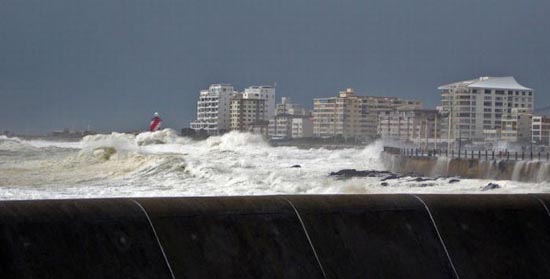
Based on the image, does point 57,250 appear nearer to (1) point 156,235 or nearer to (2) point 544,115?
(1) point 156,235

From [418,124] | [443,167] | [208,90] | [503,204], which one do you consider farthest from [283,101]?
[503,204]

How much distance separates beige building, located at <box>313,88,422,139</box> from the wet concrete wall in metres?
63.1

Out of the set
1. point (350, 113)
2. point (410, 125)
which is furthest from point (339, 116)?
point (410, 125)

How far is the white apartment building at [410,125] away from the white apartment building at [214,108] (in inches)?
414

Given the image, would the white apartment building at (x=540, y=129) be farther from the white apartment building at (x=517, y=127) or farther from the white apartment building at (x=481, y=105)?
the white apartment building at (x=481, y=105)

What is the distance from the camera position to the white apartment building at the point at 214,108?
66312mm

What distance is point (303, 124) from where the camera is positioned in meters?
75.7

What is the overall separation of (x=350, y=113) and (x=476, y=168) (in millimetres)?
43881

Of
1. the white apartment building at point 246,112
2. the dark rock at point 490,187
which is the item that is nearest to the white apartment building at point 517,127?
the white apartment building at point 246,112

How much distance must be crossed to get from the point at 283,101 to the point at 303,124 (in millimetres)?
4373

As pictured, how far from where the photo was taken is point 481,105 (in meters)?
65.7

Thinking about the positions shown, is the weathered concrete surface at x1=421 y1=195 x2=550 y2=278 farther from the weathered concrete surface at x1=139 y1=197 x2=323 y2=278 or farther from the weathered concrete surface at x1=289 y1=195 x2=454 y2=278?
the weathered concrete surface at x1=139 y1=197 x2=323 y2=278

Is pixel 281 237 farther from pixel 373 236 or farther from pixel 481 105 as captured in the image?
pixel 481 105

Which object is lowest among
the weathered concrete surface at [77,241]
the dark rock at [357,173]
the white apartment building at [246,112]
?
the dark rock at [357,173]
